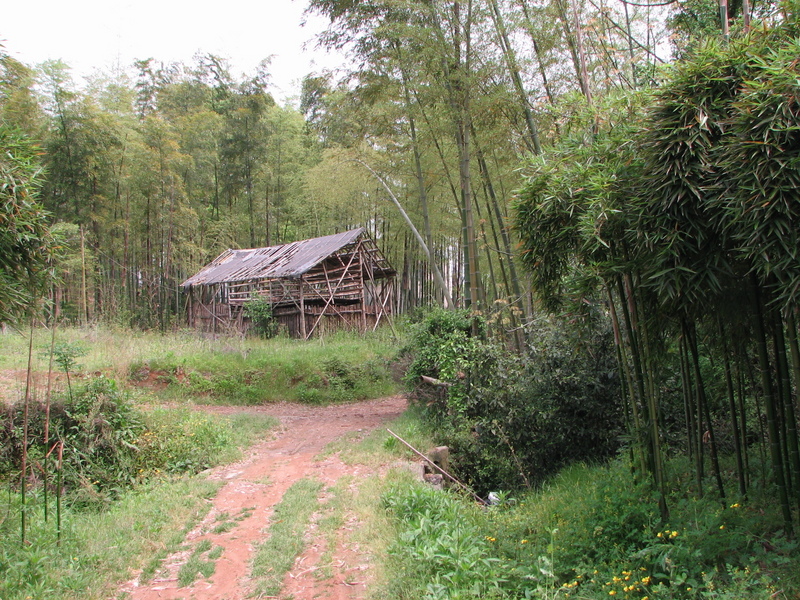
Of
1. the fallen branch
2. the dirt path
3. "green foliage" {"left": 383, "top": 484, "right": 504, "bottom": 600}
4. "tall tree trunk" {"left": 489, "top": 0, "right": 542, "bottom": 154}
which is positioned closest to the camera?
"green foliage" {"left": 383, "top": 484, "right": 504, "bottom": 600}

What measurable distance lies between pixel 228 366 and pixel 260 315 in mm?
4770

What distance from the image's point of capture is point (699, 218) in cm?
251

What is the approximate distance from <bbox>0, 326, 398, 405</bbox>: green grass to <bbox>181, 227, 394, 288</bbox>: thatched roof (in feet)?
11.1

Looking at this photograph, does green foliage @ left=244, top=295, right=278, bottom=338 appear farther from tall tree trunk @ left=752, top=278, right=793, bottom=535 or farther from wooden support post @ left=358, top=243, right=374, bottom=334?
tall tree trunk @ left=752, top=278, right=793, bottom=535

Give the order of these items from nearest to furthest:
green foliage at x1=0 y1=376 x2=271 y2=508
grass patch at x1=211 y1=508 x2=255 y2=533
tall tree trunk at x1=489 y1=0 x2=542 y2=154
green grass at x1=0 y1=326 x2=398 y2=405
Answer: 1. grass patch at x1=211 y1=508 x2=255 y2=533
2. green foliage at x1=0 y1=376 x2=271 y2=508
3. tall tree trunk at x1=489 y1=0 x2=542 y2=154
4. green grass at x1=0 y1=326 x2=398 y2=405

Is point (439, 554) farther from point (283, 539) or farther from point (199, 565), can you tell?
point (199, 565)

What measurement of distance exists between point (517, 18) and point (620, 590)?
6175mm

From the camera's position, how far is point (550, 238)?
351 cm

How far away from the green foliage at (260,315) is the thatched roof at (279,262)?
77 cm

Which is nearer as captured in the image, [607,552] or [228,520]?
[607,552]

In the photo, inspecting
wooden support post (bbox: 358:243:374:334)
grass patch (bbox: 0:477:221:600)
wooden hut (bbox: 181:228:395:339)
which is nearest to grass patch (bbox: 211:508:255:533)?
grass patch (bbox: 0:477:221:600)

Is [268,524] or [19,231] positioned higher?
[19,231]

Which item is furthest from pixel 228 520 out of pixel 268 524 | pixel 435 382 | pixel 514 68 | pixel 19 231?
pixel 514 68

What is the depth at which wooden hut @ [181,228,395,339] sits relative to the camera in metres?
15.3
